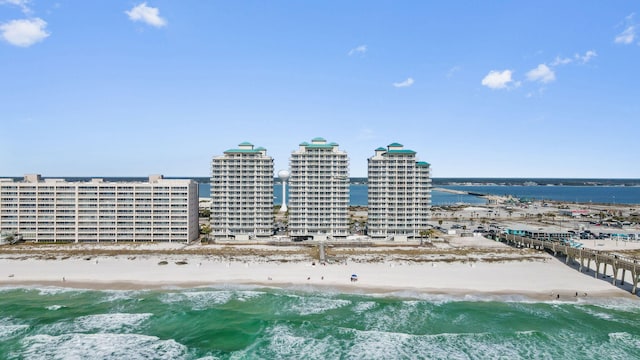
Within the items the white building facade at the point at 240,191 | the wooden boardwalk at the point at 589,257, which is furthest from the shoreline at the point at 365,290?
the white building facade at the point at 240,191

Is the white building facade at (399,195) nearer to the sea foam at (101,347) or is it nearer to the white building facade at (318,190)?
the white building facade at (318,190)

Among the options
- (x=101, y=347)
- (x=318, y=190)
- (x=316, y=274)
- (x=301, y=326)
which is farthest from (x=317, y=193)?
(x=101, y=347)

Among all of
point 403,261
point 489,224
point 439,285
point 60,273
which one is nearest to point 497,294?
point 439,285

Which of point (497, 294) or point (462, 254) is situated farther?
point (462, 254)

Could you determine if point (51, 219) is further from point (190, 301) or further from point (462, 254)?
point (462, 254)

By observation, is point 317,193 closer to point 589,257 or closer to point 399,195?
point 399,195

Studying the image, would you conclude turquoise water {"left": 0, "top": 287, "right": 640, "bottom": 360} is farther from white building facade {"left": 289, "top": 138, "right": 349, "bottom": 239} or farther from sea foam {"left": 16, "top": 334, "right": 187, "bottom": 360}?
white building facade {"left": 289, "top": 138, "right": 349, "bottom": 239}
